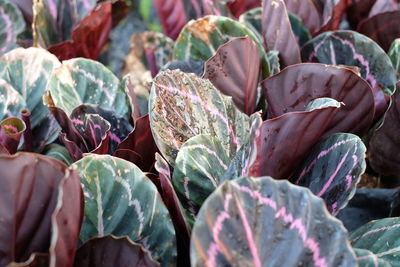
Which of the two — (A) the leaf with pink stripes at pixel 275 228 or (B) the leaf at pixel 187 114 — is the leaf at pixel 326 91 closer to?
(B) the leaf at pixel 187 114

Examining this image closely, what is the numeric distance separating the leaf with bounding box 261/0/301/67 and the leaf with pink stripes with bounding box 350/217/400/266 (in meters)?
0.33

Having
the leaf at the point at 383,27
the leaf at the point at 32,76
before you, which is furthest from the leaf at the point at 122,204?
the leaf at the point at 383,27

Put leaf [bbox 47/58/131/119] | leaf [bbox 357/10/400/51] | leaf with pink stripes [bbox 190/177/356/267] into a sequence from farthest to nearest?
leaf [bbox 357/10/400/51]
leaf [bbox 47/58/131/119]
leaf with pink stripes [bbox 190/177/356/267]

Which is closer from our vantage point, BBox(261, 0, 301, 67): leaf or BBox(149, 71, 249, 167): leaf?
BBox(149, 71, 249, 167): leaf

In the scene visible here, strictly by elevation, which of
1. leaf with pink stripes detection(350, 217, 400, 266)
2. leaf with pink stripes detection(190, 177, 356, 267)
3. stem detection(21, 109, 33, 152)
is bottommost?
leaf with pink stripes detection(350, 217, 400, 266)

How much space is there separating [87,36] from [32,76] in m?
0.22

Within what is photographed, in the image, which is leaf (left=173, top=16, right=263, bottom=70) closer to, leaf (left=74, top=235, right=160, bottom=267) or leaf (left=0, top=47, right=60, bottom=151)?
leaf (left=0, top=47, right=60, bottom=151)

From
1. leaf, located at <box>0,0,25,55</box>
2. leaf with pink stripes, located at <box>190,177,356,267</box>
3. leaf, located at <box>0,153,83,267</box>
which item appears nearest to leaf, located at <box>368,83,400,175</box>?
leaf with pink stripes, located at <box>190,177,356,267</box>

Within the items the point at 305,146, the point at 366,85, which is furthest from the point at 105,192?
the point at 366,85

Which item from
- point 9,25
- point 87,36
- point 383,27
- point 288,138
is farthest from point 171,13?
point 288,138

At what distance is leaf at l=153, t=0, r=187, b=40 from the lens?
1.35m

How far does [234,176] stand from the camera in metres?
0.67

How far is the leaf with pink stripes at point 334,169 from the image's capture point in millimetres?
684

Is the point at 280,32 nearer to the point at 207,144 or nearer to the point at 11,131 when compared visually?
the point at 207,144
